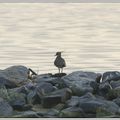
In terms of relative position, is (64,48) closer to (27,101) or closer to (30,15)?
(27,101)

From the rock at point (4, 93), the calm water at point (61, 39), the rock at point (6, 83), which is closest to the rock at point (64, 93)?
the rock at point (4, 93)

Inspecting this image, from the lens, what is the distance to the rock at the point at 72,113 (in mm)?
5812

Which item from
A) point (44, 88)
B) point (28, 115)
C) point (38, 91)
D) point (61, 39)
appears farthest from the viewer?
point (61, 39)

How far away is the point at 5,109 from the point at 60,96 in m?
0.72

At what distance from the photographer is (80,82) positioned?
684cm

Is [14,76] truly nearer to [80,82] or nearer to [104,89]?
[80,82]

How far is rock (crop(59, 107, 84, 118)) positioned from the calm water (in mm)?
3541

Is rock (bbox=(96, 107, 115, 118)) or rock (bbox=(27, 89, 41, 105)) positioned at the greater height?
rock (bbox=(27, 89, 41, 105))

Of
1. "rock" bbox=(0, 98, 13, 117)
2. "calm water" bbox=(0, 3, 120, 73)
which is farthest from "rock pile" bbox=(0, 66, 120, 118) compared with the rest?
"calm water" bbox=(0, 3, 120, 73)

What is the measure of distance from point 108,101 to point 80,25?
37.4 feet

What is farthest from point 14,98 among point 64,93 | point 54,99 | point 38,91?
point 64,93

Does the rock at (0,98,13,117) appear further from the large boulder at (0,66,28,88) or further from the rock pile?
the large boulder at (0,66,28,88)

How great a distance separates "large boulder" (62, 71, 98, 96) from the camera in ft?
21.6

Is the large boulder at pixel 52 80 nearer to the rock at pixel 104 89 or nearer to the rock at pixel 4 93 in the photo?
the rock at pixel 104 89
